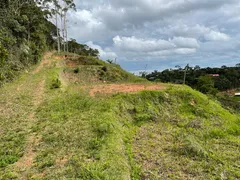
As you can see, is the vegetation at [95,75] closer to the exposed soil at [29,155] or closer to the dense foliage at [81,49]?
the exposed soil at [29,155]

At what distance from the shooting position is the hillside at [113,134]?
4.86 m

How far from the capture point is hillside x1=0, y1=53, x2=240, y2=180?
4.86 metres

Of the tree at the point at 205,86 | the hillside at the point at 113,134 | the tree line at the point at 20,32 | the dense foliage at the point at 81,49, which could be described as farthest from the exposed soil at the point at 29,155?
the dense foliage at the point at 81,49

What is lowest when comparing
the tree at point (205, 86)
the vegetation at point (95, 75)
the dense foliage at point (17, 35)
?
the tree at point (205, 86)

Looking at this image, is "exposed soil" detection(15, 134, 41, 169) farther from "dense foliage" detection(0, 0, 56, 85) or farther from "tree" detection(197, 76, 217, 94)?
"tree" detection(197, 76, 217, 94)

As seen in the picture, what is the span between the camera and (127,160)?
218 inches

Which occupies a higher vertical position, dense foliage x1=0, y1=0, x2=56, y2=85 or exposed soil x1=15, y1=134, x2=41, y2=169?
dense foliage x1=0, y1=0, x2=56, y2=85

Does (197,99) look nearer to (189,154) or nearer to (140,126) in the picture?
(140,126)

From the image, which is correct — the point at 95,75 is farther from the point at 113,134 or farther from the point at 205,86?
the point at 205,86

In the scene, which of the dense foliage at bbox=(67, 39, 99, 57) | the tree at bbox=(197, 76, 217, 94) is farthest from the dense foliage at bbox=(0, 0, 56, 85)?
the tree at bbox=(197, 76, 217, 94)

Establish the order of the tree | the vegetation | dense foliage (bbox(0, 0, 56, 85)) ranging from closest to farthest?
dense foliage (bbox(0, 0, 56, 85)) → the vegetation → the tree

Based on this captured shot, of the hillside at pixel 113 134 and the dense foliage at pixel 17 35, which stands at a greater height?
the dense foliage at pixel 17 35

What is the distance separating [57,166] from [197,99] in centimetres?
890

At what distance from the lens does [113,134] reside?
6449 millimetres
